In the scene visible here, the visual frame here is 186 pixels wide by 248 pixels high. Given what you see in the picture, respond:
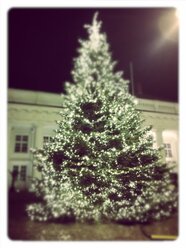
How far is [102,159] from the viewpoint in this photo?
3.96 m

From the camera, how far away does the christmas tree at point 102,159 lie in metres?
3.97

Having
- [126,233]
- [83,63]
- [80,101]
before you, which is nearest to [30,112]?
[80,101]

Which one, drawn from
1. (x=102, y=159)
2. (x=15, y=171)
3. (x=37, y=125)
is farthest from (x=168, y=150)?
(x=15, y=171)

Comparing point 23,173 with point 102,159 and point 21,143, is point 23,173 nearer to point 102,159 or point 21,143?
point 21,143

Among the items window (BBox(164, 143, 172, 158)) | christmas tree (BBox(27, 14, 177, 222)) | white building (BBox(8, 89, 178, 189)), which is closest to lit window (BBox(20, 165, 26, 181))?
white building (BBox(8, 89, 178, 189))

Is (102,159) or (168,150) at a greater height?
(168,150)

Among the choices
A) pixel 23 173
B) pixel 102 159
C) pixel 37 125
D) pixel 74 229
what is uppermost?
pixel 37 125

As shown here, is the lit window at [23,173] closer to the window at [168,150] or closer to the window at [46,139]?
the window at [46,139]

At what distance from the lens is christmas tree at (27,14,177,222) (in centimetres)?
397

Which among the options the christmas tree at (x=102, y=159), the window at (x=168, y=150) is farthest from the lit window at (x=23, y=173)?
the window at (x=168, y=150)

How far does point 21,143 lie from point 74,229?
1.66 meters

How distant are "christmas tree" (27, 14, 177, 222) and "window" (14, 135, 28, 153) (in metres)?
0.19

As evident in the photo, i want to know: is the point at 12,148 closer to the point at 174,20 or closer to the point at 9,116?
the point at 9,116
